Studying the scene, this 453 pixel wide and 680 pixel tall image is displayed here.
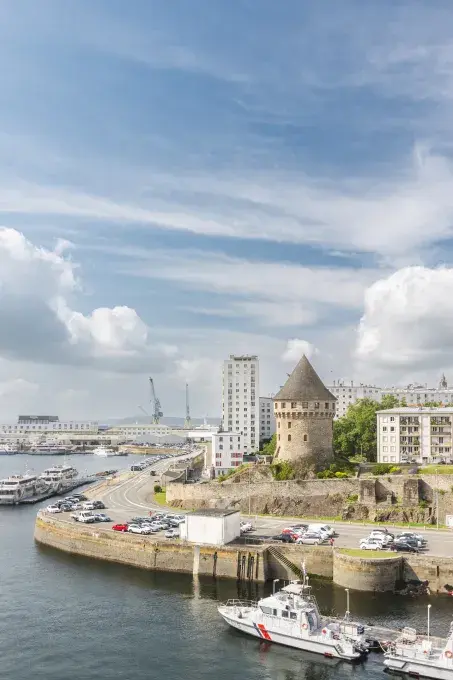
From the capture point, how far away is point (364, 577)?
54.1m

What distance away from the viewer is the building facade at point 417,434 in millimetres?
107875

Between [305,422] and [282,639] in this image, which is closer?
[282,639]

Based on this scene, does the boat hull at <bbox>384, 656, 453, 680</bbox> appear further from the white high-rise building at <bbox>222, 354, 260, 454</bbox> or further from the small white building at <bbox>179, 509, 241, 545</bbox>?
→ the white high-rise building at <bbox>222, 354, 260, 454</bbox>

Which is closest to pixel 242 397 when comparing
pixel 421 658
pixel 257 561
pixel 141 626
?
pixel 257 561

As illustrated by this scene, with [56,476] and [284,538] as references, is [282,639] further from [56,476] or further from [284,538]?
[56,476]

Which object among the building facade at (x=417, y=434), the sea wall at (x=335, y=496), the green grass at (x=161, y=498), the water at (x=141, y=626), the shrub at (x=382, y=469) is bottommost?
the water at (x=141, y=626)

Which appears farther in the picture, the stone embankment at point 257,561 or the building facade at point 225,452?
the building facade at point 225,452

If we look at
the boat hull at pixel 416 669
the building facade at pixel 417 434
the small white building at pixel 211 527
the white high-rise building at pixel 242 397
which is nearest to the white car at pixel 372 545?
the small white building at pixel 211 527

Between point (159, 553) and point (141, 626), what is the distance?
49.9ft

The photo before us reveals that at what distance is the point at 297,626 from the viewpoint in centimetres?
4372

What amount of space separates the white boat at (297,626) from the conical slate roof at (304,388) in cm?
4135

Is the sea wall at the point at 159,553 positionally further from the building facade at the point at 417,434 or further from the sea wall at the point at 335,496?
the building facade at the point at 417,434

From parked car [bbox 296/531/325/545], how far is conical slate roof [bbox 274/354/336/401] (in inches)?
1050

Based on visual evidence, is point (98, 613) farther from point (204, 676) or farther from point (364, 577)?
point (364, 577)
